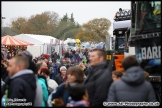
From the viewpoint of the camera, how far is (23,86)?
12.6ft

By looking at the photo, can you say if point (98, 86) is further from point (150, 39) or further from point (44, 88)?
point (150, 39)

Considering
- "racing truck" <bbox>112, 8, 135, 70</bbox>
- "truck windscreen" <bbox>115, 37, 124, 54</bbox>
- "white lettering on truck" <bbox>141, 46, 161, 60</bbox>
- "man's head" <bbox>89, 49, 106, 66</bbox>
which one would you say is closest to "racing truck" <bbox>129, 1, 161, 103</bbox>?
"white lettering on truck" <bbox>141, 46, 161, 60</bbox>

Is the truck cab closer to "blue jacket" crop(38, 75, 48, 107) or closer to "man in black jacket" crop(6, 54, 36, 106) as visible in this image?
"blue jacket" crop(38, 75, 48, 107)

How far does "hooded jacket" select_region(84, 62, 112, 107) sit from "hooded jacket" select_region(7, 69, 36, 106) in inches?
35.4

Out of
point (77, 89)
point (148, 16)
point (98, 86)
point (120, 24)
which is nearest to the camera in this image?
point (77, 89)

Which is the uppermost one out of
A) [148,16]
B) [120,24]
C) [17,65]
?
[120,24]

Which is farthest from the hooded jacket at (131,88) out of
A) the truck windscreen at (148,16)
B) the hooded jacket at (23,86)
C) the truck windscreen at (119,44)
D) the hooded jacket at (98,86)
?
the truck windscreen at (119,44)

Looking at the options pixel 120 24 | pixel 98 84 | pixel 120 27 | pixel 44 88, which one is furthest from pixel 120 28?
pixel 98 84

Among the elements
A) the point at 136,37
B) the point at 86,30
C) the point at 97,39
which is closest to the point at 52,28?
the point at 86,30

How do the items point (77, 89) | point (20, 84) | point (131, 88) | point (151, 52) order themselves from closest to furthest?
1. point (77, 89)
2. point (20, 84)
3. point (131, 88)
4. point (151, 52)

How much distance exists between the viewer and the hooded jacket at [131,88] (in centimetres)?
403

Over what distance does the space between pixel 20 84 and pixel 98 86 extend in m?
1.20

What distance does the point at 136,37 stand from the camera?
6.00 m

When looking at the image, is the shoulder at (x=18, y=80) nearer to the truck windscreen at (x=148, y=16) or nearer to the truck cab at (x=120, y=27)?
the truck windscreen at (x=148, y=16)
